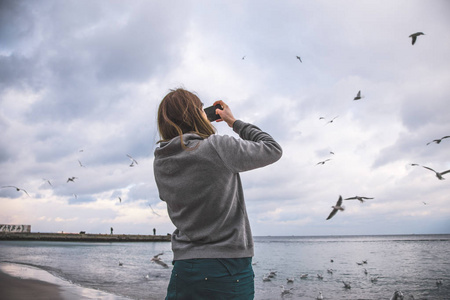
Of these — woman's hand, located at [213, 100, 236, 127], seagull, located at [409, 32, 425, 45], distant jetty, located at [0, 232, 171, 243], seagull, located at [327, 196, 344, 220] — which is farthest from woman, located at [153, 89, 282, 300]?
distant jetty, located at [0, 232, 171, 243]

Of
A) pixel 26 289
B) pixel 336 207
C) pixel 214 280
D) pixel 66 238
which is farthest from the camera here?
pixel 66 238

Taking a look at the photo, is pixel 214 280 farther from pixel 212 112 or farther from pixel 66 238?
pixel 66 238

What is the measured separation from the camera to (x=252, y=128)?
169cm

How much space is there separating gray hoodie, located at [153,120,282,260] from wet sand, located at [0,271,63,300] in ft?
28.7

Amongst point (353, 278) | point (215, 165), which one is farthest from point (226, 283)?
point (353, 278)

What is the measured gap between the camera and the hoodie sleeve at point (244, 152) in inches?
56.2

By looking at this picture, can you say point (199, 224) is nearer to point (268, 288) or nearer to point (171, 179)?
point (171, 179)

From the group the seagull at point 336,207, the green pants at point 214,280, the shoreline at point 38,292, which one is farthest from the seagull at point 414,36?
the shoreline at point 38,292

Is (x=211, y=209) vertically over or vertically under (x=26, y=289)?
over

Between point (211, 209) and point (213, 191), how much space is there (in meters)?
0.09

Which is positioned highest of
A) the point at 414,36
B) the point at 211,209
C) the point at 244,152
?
the point at 414,36

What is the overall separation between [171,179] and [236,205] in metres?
0.37

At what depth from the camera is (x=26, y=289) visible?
9117mm

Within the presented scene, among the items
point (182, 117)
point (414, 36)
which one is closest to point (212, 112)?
point (182, 117)
